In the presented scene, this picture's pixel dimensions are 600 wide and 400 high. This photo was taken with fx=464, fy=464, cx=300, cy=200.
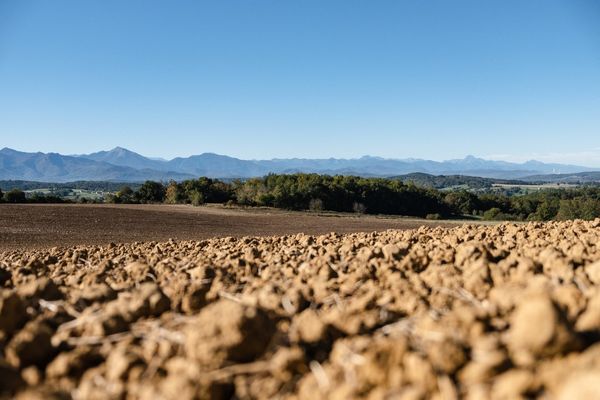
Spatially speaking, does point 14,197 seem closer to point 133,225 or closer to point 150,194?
point 150,194

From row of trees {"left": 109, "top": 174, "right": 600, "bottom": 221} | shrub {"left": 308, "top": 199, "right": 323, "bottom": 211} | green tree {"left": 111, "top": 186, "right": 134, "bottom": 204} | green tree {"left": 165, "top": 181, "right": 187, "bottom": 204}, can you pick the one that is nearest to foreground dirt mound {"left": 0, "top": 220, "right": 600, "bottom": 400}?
shrub {"left": 308, "top": 199, "right": 323, "bottom": 211}

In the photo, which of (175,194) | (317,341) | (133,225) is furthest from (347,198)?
(317,341)

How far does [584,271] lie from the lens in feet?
12.6

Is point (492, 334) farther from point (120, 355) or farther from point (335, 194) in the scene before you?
point (335, 194)

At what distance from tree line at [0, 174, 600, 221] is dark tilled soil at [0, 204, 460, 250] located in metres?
9.77

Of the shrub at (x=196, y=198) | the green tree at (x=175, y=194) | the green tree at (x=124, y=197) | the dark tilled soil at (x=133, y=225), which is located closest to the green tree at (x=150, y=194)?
the green tree at (x=124, y=197)

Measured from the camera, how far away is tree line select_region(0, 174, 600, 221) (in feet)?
207

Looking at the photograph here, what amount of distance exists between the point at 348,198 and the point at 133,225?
36646mm

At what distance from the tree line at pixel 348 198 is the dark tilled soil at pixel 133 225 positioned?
32.1ft

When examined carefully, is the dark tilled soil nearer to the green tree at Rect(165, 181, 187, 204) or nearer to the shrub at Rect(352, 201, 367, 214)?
the shrub at Rect(352, 201, 367, 214)

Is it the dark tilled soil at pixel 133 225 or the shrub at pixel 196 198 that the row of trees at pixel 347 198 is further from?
the dark tilled soil at pixel 133 225

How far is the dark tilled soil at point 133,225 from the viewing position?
29.1 meters

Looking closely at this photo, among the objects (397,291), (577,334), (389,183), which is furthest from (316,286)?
(389,183)

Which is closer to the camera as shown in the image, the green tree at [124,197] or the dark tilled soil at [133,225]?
the dark tilled soil at [133,225]
